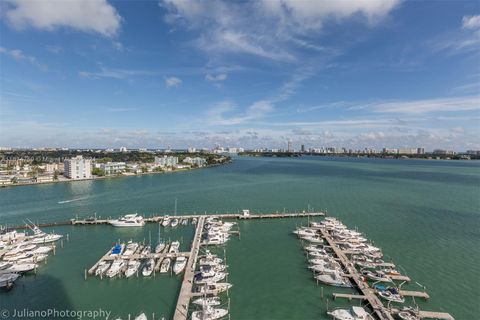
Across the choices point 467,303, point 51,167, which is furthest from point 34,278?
point 51,167

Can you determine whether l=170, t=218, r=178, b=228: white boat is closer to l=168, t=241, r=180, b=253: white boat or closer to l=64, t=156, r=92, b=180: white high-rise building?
l=168, t=241, r=180, b=253: white boat

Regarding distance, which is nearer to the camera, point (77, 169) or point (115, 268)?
point (115, 268)

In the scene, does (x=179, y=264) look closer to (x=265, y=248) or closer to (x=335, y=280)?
(x=265, y=248)

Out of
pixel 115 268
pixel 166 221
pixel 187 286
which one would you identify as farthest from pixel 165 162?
pixel 187 286

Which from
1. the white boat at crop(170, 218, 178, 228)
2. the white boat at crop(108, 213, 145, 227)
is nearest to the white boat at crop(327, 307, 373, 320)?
the white boat at crop(170, 218, 178, 228)

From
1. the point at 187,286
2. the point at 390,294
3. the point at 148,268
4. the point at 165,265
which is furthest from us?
the point at 165,265
